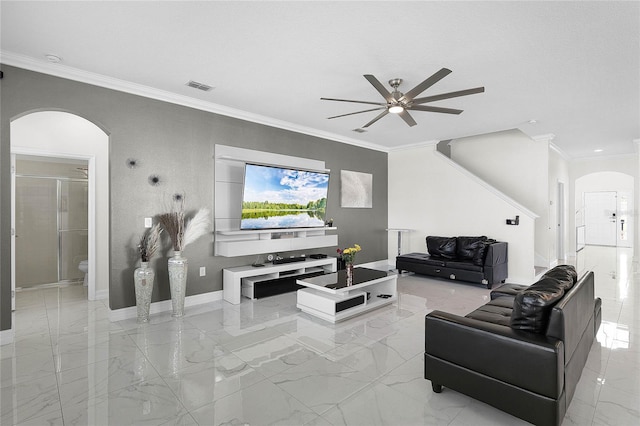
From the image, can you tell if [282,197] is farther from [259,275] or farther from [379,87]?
[379,87]

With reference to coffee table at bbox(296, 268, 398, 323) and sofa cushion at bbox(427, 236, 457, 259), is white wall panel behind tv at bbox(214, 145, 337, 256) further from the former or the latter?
sofa cushion at bbox(427, 236, 457, 259)

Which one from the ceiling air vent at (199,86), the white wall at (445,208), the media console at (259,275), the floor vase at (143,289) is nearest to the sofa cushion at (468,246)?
the white wall at (445,208)

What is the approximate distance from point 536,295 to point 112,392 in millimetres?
3034

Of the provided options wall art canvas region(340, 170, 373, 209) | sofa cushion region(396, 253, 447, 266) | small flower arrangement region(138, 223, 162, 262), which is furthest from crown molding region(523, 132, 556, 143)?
small flower arrangement region(138, 223, 162, 262)

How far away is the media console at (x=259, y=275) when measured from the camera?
4.60 m

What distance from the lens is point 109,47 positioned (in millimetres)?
3059

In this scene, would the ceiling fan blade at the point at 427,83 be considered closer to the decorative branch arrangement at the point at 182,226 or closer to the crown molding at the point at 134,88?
the crown molding at the point at 134,88

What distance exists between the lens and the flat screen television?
489cm

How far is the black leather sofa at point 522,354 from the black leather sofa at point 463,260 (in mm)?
3250

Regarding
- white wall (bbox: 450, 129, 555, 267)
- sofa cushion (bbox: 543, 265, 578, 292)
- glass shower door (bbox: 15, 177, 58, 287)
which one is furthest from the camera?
white wall (bbox: 450, 129, 555, 267)

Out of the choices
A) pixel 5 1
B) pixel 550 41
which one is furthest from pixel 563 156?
pixel 5 1

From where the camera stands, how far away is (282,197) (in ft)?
17.5

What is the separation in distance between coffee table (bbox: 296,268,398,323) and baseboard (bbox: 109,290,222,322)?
1341 mm

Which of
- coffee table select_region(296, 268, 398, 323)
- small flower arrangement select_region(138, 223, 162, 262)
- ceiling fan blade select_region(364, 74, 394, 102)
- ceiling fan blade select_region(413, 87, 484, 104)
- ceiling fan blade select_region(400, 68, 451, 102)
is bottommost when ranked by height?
coffee table select_region(296, 268, 398, 323)
